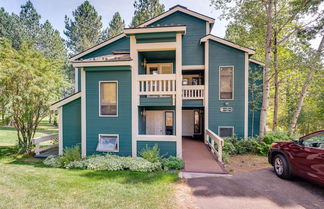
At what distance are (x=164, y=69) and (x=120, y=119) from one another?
192 inches

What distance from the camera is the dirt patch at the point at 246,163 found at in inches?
235

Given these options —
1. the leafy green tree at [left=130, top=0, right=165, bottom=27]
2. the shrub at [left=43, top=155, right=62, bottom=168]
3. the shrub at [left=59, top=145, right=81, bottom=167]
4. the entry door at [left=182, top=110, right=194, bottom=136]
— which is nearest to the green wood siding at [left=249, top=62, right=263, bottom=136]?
the entry door at [left=182, top=110, right=194, bottom=136]

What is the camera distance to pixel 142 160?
6141 millimetres

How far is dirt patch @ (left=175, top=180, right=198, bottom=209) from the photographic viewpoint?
11.7 feet

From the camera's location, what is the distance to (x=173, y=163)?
5852mm

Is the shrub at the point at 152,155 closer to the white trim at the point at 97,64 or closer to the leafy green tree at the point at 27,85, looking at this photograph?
the white trim at the point at 97,64

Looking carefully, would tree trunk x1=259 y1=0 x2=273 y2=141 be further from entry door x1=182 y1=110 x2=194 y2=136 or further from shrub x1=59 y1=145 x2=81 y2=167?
shrub x1=59 y1=145 x2=81 y2=167

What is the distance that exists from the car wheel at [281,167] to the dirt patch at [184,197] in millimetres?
3251

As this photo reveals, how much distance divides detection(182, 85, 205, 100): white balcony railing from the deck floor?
3.03 metres

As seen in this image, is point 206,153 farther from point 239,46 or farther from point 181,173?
point 239,46

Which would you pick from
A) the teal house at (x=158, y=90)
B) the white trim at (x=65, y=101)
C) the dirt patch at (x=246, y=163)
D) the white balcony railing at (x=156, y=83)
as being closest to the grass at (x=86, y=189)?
the teal house at (x=158, y=90)

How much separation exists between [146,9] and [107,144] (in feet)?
72.1

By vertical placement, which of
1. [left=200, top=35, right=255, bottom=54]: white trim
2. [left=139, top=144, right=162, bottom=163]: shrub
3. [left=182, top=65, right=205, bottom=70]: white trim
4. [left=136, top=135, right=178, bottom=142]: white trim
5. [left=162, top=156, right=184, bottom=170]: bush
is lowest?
[left=162, top=156, right=184, bottom=170]: bush

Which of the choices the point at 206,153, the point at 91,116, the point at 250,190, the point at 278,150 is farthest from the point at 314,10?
the point at 91,116
